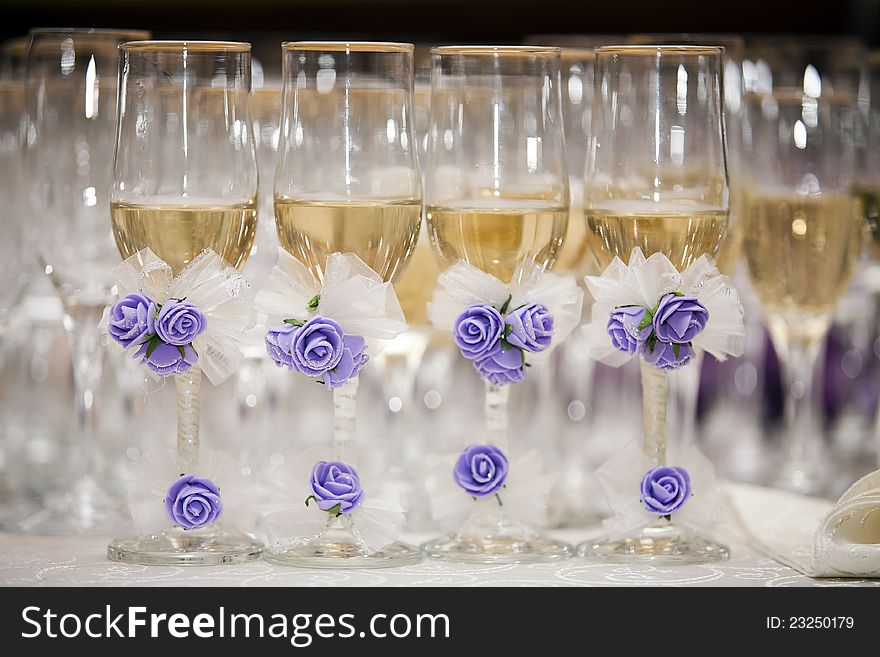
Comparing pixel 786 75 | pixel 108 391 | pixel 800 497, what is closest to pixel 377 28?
pixel 108 391

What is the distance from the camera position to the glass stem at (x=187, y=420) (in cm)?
96

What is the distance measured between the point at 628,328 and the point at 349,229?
184mm

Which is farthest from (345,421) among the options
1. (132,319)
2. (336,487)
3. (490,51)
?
(490,51)

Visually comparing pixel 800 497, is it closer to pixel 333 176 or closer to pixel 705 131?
pixel 705 131

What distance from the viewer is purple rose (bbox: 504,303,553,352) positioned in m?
0.93

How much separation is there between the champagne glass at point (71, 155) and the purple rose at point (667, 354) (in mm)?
391

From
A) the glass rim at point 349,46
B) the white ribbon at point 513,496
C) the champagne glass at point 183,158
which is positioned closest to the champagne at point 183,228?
the champagne glass at point 183,158

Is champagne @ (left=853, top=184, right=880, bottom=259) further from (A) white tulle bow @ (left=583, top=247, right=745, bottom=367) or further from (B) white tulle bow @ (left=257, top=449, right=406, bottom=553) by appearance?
(B) white tulle bow @ (left=257, top=449, right=406, bottom=553)

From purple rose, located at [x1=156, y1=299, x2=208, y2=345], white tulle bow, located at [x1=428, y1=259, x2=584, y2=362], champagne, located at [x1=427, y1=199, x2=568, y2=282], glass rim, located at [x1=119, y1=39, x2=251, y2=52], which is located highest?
glass rim, located at [x1=119, y1=39, x2=251, y2=52]

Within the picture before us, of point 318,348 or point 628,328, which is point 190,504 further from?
point 628,328

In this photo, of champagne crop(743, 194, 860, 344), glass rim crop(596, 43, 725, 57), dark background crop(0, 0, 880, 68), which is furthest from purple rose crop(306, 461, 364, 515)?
dark background crop(0, 0, 880, 68)

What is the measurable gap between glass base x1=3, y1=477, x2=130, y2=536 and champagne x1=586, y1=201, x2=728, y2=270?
427 mm

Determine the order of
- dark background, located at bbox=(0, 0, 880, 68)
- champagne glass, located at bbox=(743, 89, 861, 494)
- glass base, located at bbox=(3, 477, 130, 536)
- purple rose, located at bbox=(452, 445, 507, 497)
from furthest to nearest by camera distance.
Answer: dark background, located at bbox=(0, 0, 880, 68), champagne glass, located at bbox=(743, 89, 861, 494), glass base, located at bbox=(3, 477, 130, 536), purple rose, located at bbox=(452, 445, 507, 497)

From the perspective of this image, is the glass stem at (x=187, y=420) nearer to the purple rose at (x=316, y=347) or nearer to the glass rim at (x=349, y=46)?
the purple rose at (x=316, y=347)
